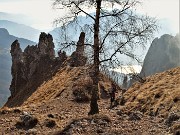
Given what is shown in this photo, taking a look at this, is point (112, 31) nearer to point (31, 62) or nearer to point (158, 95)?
point (158, 95)

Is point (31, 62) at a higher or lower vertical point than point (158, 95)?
higher

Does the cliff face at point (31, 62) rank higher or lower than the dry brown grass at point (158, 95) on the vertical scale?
higher

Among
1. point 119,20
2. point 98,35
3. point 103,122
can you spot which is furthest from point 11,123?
point 119,20

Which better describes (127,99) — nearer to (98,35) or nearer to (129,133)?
(98,35)

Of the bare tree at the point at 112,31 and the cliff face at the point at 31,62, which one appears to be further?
the cliff face at the point at 31,62

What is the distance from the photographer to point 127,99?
109 ft

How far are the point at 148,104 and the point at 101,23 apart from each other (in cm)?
751

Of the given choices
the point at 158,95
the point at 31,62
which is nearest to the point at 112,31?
the point at 158,95

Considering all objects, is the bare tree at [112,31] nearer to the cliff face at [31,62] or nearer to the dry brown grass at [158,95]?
the dry brown grass at [158,95]

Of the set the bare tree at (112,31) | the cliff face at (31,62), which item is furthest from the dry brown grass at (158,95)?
the cliff face at (31,62)

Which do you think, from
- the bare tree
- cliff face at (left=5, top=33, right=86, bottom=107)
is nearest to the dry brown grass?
the bare tree

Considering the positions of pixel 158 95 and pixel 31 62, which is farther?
pixel 31 62

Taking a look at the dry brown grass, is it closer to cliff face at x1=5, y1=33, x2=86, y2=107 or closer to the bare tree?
the bare tree

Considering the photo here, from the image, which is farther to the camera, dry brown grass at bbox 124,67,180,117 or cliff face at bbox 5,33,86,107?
cliff face at bbox 5,33,86,107
